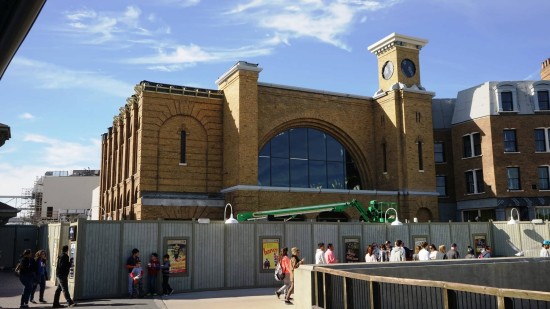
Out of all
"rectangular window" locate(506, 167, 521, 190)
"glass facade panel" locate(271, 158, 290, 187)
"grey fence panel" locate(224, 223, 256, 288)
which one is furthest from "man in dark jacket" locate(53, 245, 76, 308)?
"rectangular window" locate(506, 167, 521, 190)

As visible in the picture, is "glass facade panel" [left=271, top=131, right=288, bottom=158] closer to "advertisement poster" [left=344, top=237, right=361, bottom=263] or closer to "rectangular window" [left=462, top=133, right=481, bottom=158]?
"advertisement poster" [left=344, top=237, right=361, bottom=263]

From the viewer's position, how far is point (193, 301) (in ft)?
50.2

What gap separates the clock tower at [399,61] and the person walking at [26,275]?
28.3 metres

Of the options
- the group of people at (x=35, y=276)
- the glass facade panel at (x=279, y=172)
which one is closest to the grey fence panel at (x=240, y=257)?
the group of people at (x=35, y=276)

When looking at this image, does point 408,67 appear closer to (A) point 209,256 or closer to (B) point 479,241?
(B) point 479,241

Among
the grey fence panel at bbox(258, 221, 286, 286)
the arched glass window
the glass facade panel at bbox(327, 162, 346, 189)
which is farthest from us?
A: the glass facade panel at bbox(327, 162, 346, 189)

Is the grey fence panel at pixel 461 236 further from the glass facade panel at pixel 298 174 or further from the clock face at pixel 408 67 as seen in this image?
the clock face at pixel 408 67

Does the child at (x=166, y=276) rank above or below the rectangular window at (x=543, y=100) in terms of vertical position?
below

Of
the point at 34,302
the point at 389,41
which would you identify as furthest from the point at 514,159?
the point at 34,302

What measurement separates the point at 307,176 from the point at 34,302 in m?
21.9

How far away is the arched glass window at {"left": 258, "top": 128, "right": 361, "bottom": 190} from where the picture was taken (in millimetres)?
33812

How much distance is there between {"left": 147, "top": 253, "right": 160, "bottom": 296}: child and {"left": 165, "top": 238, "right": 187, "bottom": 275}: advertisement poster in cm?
84

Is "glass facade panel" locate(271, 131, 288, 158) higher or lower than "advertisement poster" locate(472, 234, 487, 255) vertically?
higher

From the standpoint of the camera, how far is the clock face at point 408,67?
37.8 metres
